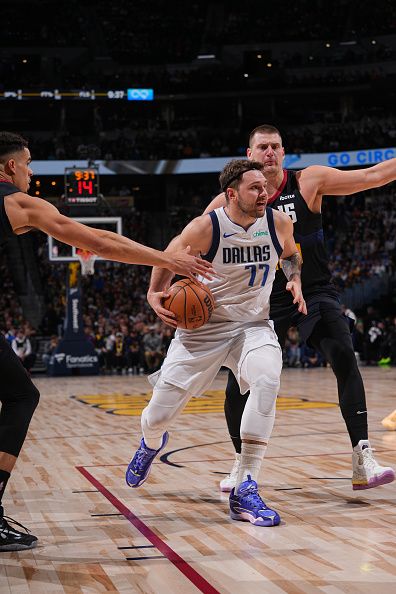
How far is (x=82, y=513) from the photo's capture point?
494cm

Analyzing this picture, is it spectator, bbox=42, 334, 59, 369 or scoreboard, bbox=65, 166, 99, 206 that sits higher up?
scoreboard, bbox=65, 166, 99, 206

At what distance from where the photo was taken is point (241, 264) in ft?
16.6

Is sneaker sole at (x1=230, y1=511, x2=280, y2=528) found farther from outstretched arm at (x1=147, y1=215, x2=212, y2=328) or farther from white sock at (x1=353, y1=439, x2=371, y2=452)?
outstretched arm at (x1=147, y1=215, x2=212, y2=328)

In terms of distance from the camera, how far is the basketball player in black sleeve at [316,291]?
544 cm

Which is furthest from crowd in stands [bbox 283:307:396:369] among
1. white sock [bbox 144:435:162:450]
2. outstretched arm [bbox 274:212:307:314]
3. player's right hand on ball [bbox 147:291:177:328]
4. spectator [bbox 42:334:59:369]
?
player's right hand on ball [bbox 147:291:177:328]

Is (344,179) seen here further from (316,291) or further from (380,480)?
(380,480)

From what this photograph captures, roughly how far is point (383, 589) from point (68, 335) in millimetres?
19959

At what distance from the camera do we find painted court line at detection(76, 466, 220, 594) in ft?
11.1

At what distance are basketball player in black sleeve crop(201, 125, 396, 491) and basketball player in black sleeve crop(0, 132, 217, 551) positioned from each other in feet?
4.52

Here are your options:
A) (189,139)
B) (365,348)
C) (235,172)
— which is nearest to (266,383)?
(235,172)

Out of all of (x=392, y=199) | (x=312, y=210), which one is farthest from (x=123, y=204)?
(x=312, y=210)

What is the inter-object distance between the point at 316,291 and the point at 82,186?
1617cm

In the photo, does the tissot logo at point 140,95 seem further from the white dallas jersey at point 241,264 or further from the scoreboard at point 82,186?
the white dallas jersey at point 241,264

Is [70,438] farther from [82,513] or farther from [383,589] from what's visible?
[383,589]
